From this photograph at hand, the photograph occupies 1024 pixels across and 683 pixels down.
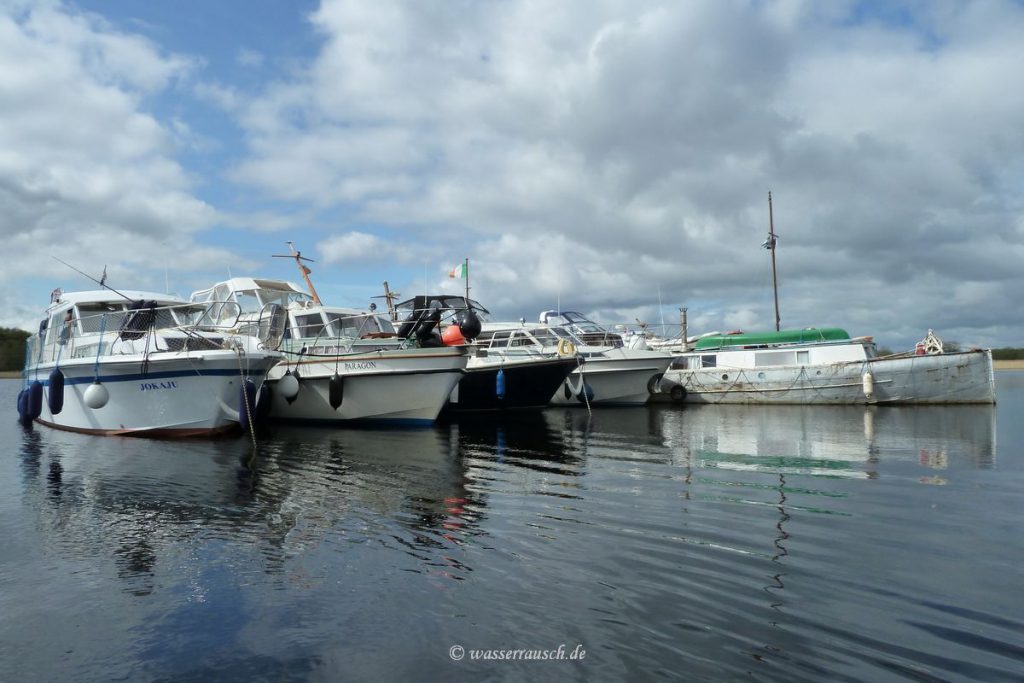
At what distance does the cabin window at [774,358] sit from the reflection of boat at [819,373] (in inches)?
1.6

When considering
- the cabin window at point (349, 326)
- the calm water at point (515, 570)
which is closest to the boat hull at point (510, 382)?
the cabin window at point (349, 326)

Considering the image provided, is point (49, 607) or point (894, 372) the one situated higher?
point (894, 372)

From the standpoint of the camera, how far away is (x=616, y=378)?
27828 mm

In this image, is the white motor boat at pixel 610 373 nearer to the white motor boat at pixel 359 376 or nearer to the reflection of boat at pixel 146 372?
the white motor boat at pixel 359 376

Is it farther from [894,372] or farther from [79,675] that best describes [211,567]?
[894,372]

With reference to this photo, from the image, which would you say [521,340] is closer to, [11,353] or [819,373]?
[819,373]

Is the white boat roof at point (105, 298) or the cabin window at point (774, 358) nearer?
the white boat roof at point (105, 298)

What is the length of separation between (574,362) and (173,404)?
12.8 meters

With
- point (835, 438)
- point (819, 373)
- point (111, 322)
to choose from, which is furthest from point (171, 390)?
point (819, 373)

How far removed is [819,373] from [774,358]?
6.96ft

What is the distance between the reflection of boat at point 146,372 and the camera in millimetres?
15320

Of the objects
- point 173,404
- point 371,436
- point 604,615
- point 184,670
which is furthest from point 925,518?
point 173,404

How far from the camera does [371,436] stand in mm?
16734

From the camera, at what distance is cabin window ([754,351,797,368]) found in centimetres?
2941
